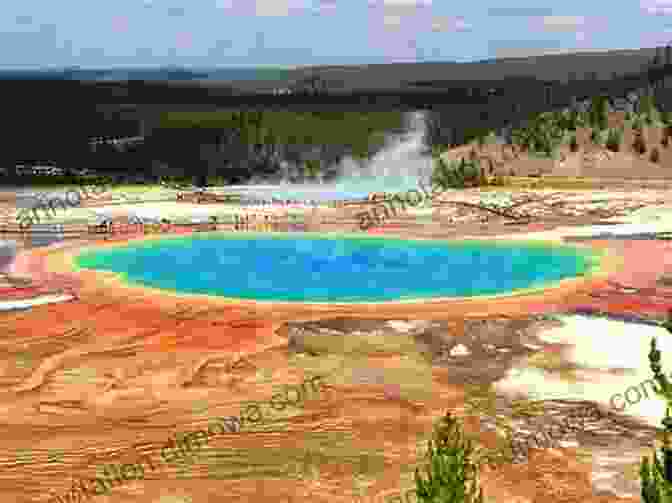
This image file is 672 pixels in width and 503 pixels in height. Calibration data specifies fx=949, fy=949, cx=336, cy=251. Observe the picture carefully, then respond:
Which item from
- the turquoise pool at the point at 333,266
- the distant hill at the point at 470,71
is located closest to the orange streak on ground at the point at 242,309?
the turquoise pool at the point at 333,266

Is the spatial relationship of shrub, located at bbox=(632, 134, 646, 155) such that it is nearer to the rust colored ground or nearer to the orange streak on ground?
the orange streak on ground

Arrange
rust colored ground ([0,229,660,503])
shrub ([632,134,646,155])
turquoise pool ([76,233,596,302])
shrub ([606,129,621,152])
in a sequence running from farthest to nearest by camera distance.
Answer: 1. shrub ([606,129,621,152])
2. shrub ([632,134,646,155])
3. turquoise pool ([76,233,596,302])
4. rust colored ground ([0,229,660,503])

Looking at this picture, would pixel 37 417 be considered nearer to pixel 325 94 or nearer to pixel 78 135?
pixel 78 135

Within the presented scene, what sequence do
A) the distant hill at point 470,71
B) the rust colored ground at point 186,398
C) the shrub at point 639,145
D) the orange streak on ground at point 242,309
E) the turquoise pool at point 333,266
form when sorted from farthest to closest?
the distant hill at point 470,71
the shrub at point 639,145
the turquoise pool at point 333,266
the orange streak on ground at point 242,309
the rust colored ground at point 186,398

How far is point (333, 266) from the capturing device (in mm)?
18906

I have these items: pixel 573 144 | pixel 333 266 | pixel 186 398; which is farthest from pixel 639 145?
pixel 186 398

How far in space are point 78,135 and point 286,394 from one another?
40875mm

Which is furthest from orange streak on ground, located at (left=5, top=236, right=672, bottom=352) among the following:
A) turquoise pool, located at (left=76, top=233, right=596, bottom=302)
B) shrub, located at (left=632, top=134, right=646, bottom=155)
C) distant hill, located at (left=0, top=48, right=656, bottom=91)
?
distant hill, located at (left=0, top=48, right=656, bottom=91)

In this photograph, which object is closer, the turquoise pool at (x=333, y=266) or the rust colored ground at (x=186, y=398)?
the rust colored ground at (x=186, y=398)

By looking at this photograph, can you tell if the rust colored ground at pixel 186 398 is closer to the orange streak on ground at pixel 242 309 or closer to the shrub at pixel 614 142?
the orange streak on ground at pixel 242 309

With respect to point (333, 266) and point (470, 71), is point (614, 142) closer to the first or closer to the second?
point (333, 266)

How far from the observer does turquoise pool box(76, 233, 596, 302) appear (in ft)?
53.7

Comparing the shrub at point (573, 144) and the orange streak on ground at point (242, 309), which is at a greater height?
the shrub at point (573, 144)

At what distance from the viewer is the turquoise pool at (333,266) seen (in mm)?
16358
